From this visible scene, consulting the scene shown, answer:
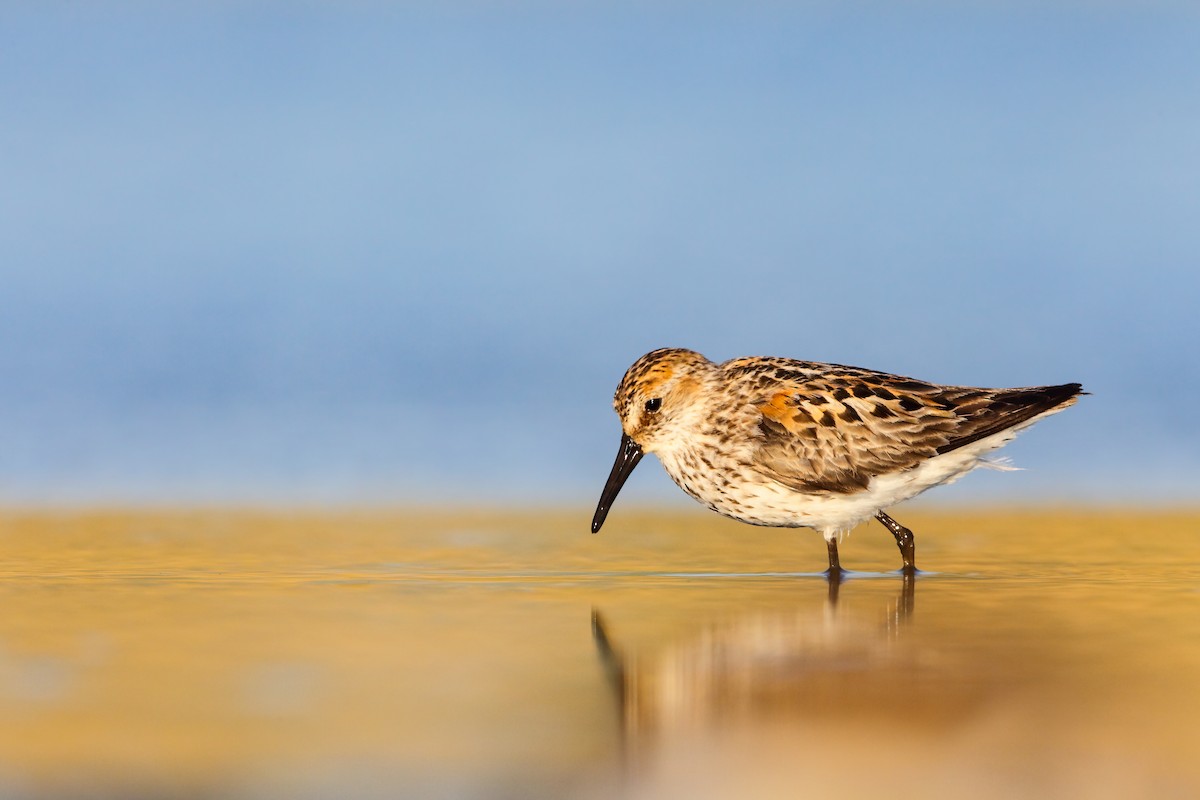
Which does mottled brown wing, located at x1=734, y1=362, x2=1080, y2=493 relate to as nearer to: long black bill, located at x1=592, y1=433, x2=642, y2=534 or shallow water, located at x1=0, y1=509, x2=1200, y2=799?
shallow water, located at x1=0, y1=509, x2=1200, y2=799

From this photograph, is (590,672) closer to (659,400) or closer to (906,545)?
(906,545)

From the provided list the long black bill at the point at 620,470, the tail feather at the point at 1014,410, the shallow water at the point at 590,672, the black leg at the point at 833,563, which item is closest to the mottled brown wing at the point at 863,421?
the tail feather at the point at 1014,410

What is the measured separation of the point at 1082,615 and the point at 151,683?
4.54 metres

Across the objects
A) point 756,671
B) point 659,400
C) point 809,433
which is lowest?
point 756,671

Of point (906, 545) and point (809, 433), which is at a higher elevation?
point (809, 433)

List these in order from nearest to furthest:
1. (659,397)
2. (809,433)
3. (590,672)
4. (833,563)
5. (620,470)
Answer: (590,672) → (833,563) → (809,433) → (659,397) → (620,470)

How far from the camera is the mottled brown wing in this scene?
9.70m

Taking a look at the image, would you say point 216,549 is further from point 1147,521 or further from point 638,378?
point 1147,521

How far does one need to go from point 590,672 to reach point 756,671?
691 millimetres

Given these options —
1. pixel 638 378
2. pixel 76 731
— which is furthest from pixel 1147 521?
pixel 76 731

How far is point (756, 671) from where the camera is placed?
6301 mm

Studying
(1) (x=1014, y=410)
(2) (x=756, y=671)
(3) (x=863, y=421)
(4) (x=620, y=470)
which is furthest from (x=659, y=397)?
(2) (x=756, y=671)

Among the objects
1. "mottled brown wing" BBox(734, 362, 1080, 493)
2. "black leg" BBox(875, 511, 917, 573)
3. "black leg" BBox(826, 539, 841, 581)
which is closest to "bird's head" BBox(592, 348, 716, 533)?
"mottled brown wing" BBox(734, 362, 1080, 493)

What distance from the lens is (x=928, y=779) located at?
15.0 feet
